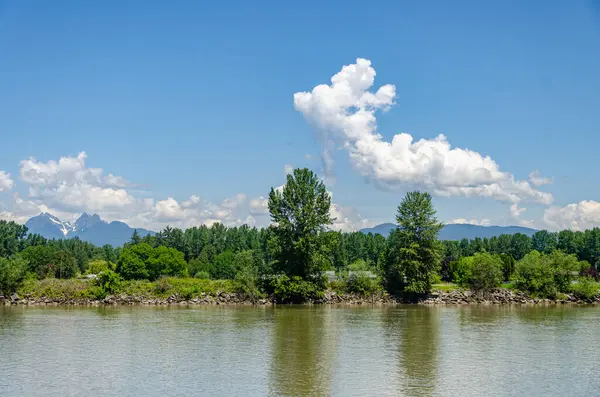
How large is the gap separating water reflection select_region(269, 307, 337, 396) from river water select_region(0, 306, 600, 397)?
0.07 metres

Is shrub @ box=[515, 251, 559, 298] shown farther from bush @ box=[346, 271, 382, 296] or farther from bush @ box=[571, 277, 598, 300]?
bush @ box=[346, 271, 382, 296]

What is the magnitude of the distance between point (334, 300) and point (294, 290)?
7.19 metres

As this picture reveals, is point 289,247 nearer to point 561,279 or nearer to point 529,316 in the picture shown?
point 529,316

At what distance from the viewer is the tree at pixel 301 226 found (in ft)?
245

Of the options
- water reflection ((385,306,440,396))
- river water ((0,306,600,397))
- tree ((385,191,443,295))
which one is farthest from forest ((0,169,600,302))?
river water ((0,306,600,397))

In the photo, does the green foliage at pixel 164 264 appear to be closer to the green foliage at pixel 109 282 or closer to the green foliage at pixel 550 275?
the green foliage at pixel 109 282

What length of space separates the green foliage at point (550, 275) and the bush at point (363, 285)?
21641mm

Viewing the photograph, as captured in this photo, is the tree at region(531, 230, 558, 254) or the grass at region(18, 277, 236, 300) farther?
the tree at region(531, 230, 558, 254)

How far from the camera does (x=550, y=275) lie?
7919cm

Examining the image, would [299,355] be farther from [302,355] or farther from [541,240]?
[541,240]

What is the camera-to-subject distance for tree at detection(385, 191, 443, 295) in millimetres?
76938

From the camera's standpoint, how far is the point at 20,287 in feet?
250

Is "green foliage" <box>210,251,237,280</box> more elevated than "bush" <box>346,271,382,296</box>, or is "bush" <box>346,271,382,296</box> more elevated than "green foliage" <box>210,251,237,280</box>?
"green foliage" <box>210,251,237,280</box>

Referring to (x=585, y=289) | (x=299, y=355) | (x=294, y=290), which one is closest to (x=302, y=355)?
(x=299, y=355)
